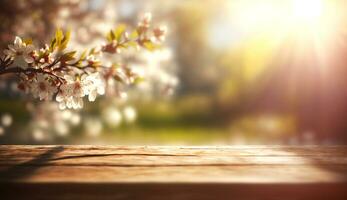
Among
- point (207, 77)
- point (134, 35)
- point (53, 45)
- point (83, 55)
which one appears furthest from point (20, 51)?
point (207, 77)

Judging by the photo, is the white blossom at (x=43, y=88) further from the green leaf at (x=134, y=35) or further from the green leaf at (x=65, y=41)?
the green leaf at (x=134, y=35)

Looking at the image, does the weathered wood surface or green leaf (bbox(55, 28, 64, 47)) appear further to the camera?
green leaf (bbox(55, 28, 64, 47))

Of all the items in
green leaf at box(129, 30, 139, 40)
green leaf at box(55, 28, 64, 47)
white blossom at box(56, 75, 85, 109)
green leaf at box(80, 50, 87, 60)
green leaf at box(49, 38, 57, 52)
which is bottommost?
white blossom at box(56, 75, 85, 109)

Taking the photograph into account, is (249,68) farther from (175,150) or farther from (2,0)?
(175,150)

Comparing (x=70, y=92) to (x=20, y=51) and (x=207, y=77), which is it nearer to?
(x=20, y=51)

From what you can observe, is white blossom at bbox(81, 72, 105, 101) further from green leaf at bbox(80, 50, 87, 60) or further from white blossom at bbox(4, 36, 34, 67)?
white blossom at bbox(4, 36, 34, 67)

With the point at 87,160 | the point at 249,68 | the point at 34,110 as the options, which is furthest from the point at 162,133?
the point at 87,160

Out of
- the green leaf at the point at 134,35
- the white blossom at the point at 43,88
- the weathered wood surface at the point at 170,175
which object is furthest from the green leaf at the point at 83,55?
the weathered wood surface at the point at 170,175

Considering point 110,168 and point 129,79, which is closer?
point 110,168

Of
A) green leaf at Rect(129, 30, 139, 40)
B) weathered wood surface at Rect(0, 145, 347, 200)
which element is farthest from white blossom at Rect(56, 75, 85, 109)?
weathered wood surface at Rect(0, 145, 347, 200)
